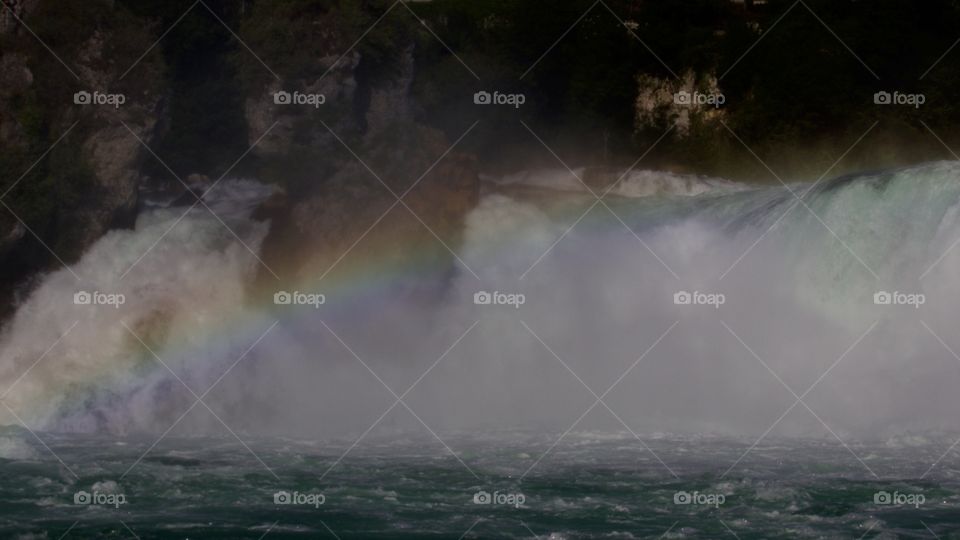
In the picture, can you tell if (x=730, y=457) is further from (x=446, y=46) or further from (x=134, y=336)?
(x=446, y=46)

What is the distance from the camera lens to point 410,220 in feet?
142

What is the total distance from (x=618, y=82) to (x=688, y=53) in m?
2.36

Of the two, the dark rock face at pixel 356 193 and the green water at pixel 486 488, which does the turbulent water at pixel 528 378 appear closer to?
the green water at pixel 486 488

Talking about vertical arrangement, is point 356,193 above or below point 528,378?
above

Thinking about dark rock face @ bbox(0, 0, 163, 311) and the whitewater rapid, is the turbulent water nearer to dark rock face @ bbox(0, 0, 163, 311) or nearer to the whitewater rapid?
the whitewater rapid

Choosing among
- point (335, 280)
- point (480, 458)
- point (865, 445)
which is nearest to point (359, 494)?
point (480, 458)

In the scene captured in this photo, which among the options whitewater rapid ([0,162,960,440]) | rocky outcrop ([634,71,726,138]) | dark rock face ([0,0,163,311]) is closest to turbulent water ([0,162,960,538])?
whitewater rapid ([0,162,960,440])

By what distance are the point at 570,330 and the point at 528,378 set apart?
1.50m

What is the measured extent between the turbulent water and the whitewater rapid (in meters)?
0.06

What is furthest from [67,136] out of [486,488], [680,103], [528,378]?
[680,103]

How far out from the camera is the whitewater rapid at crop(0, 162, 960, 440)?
36.0 metres

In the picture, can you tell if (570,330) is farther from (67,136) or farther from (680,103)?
(680,103)

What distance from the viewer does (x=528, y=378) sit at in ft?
128

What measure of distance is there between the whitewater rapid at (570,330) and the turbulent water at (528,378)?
2.3 inches
